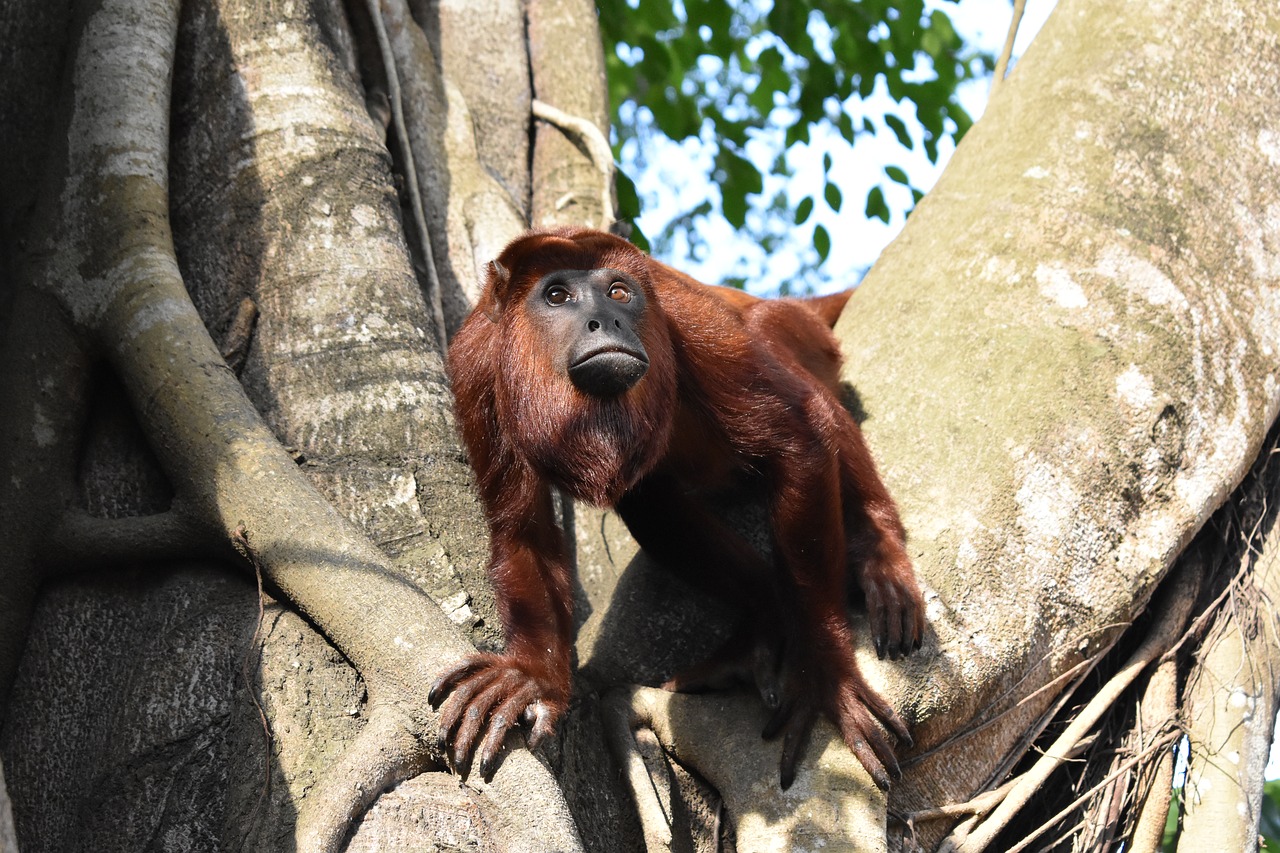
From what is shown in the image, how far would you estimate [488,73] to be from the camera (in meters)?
4.36

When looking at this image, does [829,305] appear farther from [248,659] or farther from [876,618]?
[248,659]

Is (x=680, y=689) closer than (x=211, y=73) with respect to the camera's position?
Yes

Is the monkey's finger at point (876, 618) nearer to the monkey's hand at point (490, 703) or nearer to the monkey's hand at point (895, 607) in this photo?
the monkey's hand at point (895, 607)

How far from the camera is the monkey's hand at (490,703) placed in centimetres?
212

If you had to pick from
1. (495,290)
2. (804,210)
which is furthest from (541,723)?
(804,210)

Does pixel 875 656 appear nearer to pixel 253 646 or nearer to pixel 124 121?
pixel 253 646

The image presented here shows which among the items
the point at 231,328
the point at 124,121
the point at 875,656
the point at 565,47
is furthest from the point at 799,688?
the point at 565,47

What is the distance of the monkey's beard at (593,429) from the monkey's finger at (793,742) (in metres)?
0.76

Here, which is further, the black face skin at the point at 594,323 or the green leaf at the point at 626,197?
the green leaf at the point at 626,197

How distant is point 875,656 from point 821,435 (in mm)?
568

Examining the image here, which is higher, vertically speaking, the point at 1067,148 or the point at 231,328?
the point at 1067,148

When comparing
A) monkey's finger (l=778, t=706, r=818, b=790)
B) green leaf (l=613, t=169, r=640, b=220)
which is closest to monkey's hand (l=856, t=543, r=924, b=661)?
monkey's finger (l=778, t=706, r=818, b=790)

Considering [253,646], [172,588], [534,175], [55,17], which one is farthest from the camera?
[534,175]

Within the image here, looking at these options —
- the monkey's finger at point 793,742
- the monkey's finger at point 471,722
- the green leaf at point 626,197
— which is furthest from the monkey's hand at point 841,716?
the green leaf at point 626,197
